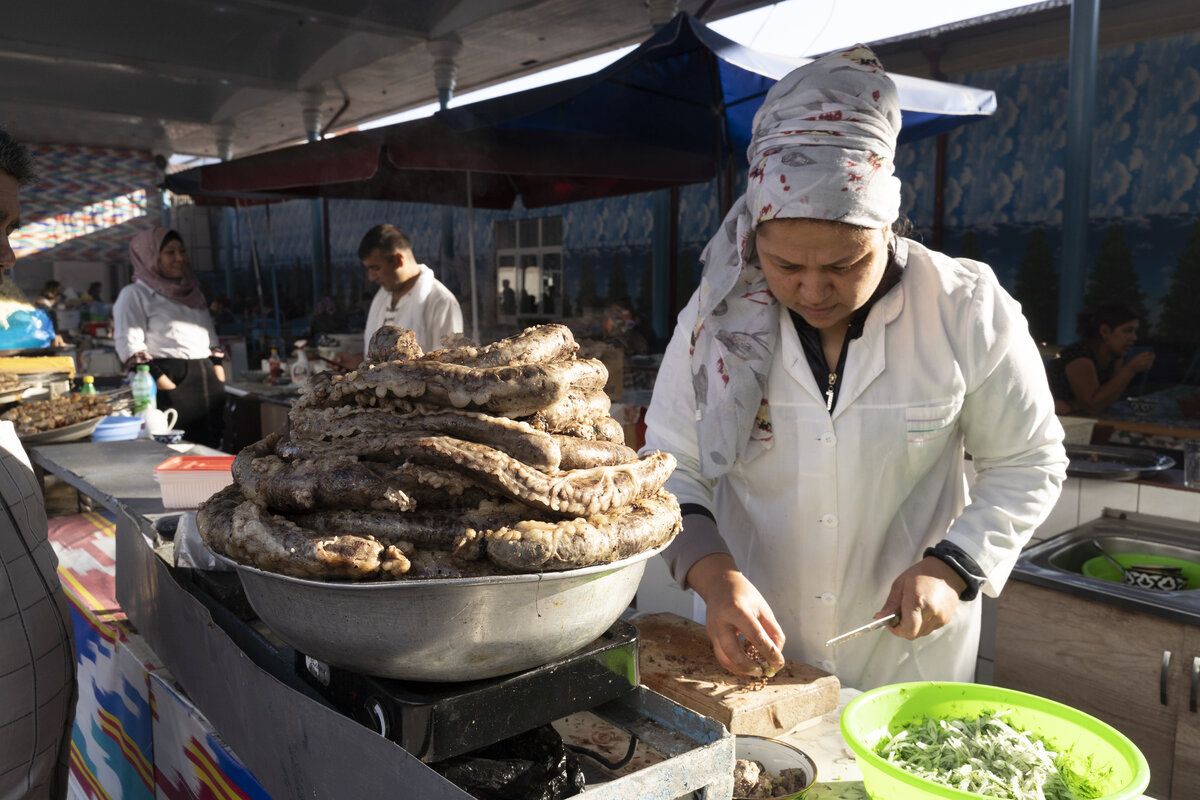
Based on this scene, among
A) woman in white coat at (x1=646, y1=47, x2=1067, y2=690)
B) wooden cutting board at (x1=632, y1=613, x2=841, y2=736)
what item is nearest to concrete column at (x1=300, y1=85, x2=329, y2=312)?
woman in white coat at (x1=646, y1=47, x2=1067, y2=690)

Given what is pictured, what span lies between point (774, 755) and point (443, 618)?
0.74 metres

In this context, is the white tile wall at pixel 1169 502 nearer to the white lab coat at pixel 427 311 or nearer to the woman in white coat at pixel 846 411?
the woman in white coat at pixel 846 411

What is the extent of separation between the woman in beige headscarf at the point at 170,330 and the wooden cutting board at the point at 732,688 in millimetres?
5455

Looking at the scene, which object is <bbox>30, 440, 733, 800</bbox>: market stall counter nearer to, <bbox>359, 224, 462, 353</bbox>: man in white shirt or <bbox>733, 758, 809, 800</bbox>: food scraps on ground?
<bbox>733, 758, 809, 800</bbox>: food scraps on ground

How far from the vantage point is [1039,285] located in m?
7.29

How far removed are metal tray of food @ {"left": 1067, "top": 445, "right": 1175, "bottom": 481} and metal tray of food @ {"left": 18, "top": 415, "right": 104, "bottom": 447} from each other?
14.5 feet

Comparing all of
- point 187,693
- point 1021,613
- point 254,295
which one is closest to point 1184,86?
point 1021,613

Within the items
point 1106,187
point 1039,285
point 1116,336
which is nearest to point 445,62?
point 1039,285

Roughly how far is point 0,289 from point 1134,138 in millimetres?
7992

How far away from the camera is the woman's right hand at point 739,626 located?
1494mm

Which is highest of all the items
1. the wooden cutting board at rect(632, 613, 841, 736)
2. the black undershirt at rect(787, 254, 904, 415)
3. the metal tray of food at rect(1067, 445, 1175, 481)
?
the black undershirt at rect(787, 254, 904, 415)

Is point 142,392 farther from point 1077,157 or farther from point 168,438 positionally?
point 1077,157

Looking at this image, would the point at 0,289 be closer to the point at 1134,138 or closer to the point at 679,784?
the point at 679,784

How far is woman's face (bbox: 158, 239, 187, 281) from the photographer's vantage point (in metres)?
5.93
